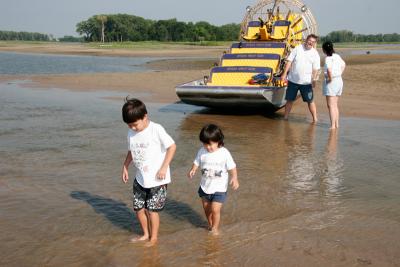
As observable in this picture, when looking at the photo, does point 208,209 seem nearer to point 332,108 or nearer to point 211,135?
point 211,135

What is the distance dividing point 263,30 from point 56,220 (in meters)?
10.1

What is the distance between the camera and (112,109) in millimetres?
12055

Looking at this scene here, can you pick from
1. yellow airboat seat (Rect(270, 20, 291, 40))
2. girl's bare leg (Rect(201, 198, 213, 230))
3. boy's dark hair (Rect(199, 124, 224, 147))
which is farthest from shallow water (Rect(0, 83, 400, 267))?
yellow airboat seat (Rect(270, 20, 291, 40))

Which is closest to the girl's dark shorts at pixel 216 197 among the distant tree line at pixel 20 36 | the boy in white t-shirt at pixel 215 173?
the boy in white t-shirt at pixel 215 173

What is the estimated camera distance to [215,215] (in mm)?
4285

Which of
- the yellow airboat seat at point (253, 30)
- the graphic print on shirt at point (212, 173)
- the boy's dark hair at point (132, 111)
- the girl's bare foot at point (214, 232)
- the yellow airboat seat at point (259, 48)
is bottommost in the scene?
the girl's bare foot at point (214, 232)

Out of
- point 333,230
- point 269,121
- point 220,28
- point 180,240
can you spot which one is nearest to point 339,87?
point 269,121

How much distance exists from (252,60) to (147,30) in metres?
102

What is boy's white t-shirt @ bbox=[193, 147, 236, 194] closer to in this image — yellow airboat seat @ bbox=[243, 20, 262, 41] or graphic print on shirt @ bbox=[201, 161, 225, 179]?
graphic print on shirt @ bbox=[201, 161, 225, 179]

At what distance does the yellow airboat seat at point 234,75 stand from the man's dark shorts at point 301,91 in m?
1.04

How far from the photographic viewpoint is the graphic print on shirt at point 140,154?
4.04 m

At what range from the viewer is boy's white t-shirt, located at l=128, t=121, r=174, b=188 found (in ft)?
13.2

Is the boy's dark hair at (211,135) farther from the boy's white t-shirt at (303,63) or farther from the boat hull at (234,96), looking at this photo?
the boy's white t-shirt at (303,63)

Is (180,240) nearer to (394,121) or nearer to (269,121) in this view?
(269,121)
